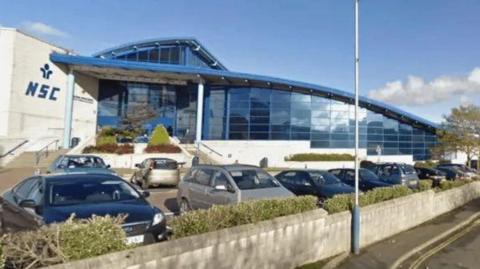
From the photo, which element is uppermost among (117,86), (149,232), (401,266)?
(117,86)

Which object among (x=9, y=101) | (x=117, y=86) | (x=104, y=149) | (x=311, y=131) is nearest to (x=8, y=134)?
(x=9, y=101)

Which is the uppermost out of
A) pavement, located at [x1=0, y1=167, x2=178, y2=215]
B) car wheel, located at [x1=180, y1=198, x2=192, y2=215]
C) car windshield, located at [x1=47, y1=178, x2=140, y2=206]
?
car windshield, located at [x1=47, y1=178, x2=140, y2=206]

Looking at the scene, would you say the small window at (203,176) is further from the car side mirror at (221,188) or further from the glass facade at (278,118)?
the glass facade at (278,118)

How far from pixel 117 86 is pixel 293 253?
41045 millimetres

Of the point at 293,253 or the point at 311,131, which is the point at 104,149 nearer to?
the point at 311,131

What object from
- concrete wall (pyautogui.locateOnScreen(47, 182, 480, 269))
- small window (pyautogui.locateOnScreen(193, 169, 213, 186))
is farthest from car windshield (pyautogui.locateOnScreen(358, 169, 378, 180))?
small window (pyautogui.locateOnScreen(193, 169, 213, 186))

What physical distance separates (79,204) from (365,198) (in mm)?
6673

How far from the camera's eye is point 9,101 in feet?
102

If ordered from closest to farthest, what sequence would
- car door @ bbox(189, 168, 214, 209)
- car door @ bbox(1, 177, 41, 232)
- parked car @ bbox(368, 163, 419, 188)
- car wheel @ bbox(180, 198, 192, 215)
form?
1. car door @ bbox(1, 177, 41, 232)
2. car door @ bbox(189, 168, 214, 209)
3. car wheel @ bbox(180, 198, 192, 215)
4. parked car @ bbox(368, 163, 419, 188)

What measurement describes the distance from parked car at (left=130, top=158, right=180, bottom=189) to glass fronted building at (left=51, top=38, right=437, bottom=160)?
21.0 metres

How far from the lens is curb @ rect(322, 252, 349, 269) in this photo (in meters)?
7.37

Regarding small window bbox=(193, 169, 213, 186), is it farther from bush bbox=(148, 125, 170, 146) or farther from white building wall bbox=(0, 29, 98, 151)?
white building wall bbox=(0, 29, 98, 151)

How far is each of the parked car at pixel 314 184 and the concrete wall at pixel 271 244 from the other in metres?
1.94

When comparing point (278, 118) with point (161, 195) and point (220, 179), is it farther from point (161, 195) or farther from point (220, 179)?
point (220, 179)
